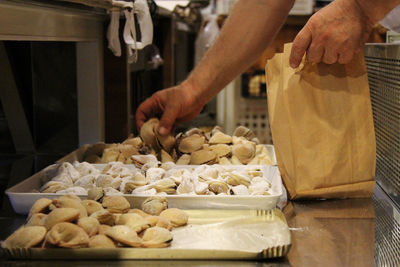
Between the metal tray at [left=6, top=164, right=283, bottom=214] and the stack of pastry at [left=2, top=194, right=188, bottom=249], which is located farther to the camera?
the metal tray at [left=6, top=164, right=283, bottom=214]

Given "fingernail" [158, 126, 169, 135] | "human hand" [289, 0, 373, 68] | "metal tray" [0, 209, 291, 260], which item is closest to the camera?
"metal tray" [0, 209, 291, 260]

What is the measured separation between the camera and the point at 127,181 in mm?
1185

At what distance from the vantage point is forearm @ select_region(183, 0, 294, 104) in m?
1.50

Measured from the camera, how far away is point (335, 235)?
103 centimetres

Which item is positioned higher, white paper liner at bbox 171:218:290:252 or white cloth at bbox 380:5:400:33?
white cloth at bbox 380:5:400:33

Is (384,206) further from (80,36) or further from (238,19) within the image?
(80,36)

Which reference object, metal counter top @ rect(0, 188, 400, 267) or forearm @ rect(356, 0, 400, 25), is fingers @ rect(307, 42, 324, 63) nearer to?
forearm @ rect(356, 0, 400, 25)

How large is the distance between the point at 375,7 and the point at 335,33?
0.10 meters

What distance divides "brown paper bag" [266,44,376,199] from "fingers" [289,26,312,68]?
27mm

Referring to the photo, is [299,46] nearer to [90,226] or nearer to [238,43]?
[238,43]

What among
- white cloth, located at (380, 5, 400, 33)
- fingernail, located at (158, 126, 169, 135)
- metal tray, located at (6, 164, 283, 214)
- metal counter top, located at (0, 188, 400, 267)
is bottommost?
metal counter top, located at (0, 188, 400, 267)

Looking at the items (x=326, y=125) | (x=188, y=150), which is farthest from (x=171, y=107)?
(x=326, y=125)

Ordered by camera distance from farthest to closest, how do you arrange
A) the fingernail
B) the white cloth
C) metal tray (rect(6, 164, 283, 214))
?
the fingernail
the white cloth
metal tray (rect(6, 164, 283, 214))

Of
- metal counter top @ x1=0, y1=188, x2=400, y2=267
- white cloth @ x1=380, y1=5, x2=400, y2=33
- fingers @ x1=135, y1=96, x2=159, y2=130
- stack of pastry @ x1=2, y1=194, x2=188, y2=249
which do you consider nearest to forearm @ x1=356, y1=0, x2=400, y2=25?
white cloth @ x1=380, y1=5, x2=400, y2=33
